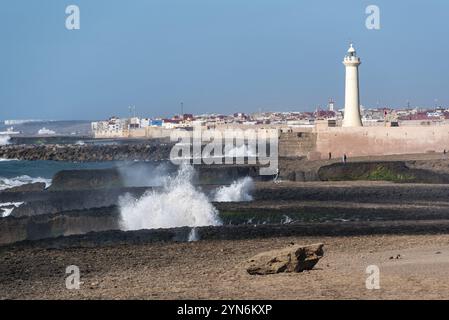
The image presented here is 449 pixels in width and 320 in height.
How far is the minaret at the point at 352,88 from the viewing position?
47312 mm

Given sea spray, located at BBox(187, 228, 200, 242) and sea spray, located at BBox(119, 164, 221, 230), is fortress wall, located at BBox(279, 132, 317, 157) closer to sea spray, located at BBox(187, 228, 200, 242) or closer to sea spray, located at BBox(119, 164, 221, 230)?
sea spray, located at BBox(119, 164, 221, 230)

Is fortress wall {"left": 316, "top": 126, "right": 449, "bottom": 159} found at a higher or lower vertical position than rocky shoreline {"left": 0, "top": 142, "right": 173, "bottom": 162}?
higher

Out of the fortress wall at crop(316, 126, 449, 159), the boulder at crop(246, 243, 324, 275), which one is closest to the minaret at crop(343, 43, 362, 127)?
the fortress wall at crop(316, 126, 449, 159)

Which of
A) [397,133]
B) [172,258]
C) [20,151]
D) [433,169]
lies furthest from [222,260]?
[20,151]

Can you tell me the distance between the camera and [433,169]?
3366 cm

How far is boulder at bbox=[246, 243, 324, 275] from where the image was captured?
11.1 metres

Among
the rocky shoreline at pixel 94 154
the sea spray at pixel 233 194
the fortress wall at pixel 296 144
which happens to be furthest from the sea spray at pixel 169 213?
the rocky shoreline at pixel 94 154

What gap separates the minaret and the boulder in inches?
1430

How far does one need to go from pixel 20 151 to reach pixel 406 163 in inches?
1710

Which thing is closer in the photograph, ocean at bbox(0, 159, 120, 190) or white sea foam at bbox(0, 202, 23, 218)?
white sea foam at bbox(0, 202, 23, 218)

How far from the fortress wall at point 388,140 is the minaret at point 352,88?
262cm

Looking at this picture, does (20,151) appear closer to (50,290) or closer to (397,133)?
(397,133)

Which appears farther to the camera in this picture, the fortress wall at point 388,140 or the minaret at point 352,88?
the minaret at point 352,88

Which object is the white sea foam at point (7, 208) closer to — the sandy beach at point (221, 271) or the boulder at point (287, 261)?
the sandy beach at point (221, 271)
